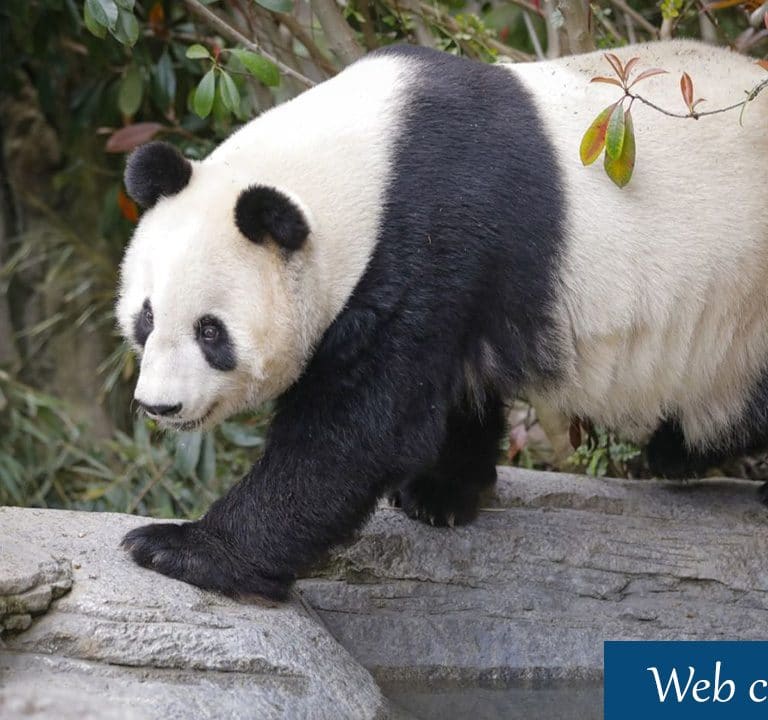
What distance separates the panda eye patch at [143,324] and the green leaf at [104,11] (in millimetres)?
1380

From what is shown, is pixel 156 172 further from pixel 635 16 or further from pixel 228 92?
pixel 635 16

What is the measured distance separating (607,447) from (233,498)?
106 inches

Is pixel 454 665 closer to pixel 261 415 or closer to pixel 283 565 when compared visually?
pixel 283 565

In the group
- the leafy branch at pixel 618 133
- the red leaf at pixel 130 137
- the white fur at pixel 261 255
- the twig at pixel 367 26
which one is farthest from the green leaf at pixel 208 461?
the leafy branch at pixel 618 133

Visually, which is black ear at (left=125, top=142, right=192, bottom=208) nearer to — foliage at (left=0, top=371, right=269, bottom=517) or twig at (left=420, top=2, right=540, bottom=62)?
twig at (left=420, top=2, right=540, bottom=62)

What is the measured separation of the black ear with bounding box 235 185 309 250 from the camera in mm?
3518

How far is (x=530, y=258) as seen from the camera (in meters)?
3.99

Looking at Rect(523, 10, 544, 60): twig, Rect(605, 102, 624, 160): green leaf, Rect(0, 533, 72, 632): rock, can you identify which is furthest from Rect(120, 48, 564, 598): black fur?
Rect(523, 10, 544, 60): twig

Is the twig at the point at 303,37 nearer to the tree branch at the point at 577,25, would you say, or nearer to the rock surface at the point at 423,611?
the tree branch at the point at 577,25

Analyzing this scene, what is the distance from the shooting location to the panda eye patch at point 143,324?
3656 mm

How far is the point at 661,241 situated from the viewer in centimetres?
414

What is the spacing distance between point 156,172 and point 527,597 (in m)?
1.94

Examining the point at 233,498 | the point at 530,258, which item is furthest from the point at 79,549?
the point at 530,258

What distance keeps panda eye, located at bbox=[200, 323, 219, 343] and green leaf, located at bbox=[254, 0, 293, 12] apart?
68.1 inches
